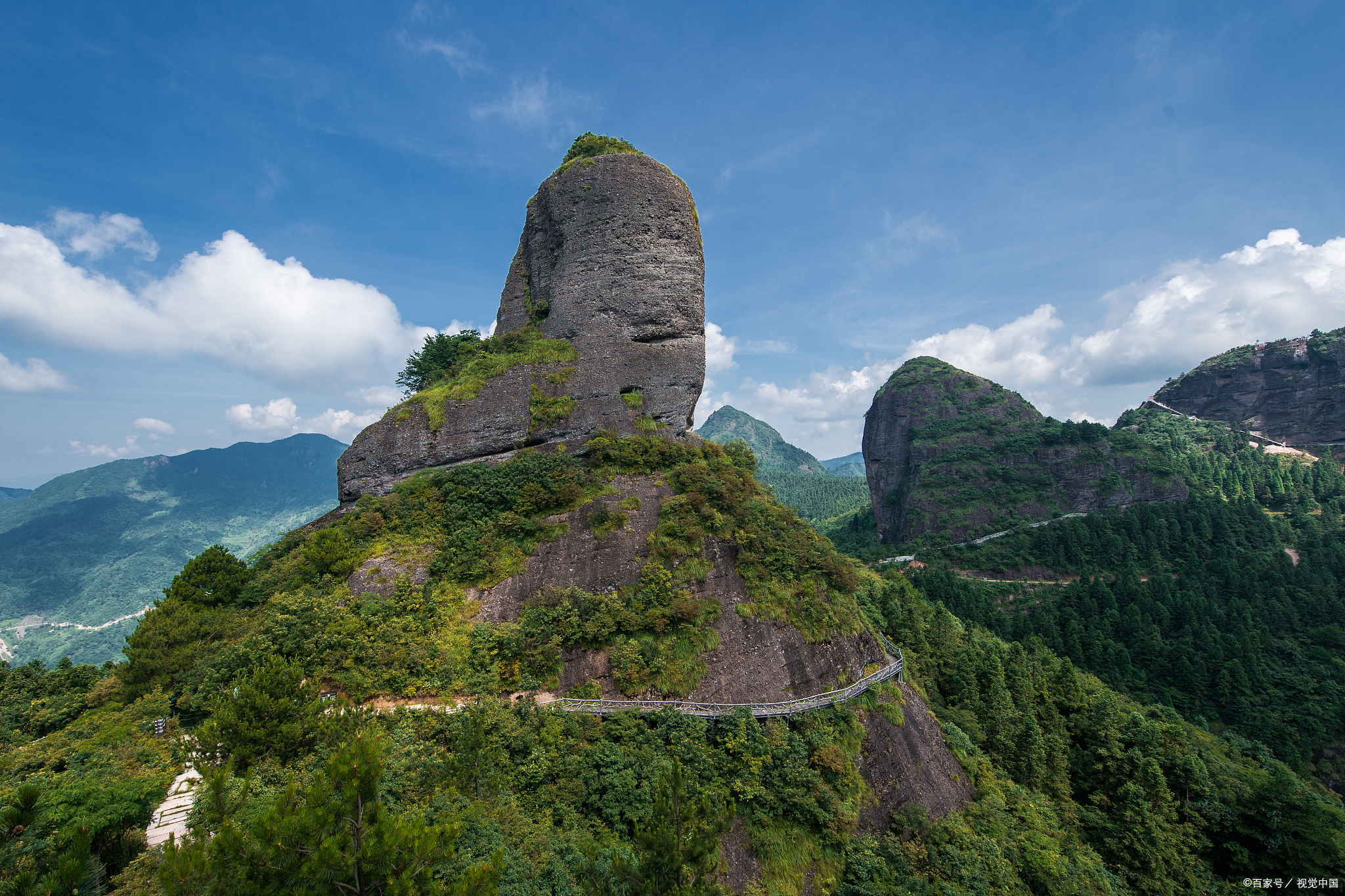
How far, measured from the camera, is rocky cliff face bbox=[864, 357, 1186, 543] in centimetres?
7781

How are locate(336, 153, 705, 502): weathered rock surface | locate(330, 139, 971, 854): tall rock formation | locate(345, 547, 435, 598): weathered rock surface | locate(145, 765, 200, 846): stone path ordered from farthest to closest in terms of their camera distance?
locate(336, 153, 705, 502): weathered rock surface
locate(345, 547, 435, 598): weathered rock surface
locate(330, 139, 971, 854): tall rock formation
locate(145, 765, 200, 846): stone path

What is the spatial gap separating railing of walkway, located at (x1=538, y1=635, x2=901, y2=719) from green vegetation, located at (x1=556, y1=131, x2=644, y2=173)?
2764 centimetres

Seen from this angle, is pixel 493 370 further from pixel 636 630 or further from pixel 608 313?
pixel 636 630

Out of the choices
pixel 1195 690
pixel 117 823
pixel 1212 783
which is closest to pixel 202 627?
pixel 117 823

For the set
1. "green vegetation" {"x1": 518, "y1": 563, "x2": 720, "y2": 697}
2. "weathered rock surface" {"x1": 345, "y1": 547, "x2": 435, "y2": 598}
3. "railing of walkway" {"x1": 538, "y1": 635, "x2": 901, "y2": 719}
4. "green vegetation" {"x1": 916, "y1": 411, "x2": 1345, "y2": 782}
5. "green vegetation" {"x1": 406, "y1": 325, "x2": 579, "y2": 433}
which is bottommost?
"green vegetation" {"x1": 916, "y1": 411, "x2": 1345, "y2": 782}

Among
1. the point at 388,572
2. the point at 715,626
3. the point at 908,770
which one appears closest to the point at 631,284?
the point at 388,572

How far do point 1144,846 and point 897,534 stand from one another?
255 feet

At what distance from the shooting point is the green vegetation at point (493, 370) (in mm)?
22625

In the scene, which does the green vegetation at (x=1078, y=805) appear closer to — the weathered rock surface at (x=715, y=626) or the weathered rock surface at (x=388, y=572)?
the weathered rock surface at (x=715, y=626)

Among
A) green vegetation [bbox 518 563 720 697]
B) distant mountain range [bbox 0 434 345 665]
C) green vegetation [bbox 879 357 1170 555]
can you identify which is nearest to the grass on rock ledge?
green vegetation [bbox 518 563 720 697]

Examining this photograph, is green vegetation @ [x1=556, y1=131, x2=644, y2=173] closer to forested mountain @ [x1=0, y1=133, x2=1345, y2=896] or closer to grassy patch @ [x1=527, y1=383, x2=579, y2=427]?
forested mountain @ [x1=0, y1=133, x2=1345, y2=896]

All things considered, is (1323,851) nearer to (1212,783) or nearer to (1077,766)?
(1212,783)

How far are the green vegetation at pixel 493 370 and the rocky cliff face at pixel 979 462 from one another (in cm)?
7854

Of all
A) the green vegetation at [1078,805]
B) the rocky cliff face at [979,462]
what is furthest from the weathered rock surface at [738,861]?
the rocky cliff face at [979,462]
